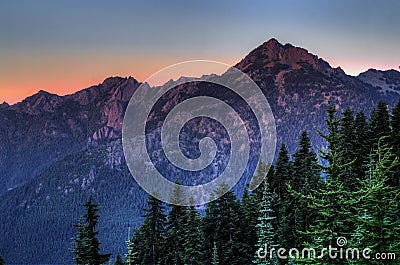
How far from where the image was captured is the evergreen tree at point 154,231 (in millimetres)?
42062

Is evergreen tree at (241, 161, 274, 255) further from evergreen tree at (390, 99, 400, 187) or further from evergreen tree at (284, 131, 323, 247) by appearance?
evergreen tree at (390, 99, 400, 187)

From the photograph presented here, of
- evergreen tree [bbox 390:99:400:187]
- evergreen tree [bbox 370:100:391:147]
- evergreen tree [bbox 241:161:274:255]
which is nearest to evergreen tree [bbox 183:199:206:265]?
evergreen tree [bbox 241:161:274:255]

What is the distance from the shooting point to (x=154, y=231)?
42.9 meters

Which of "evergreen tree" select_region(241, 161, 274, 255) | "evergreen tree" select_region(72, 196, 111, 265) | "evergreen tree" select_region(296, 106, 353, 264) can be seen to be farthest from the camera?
"evergreen tree" select_region(241, 161, 274, 255)

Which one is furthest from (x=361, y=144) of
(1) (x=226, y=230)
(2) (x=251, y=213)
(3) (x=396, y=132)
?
(1) (x=226, y=230)

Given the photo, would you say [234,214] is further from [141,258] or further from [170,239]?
[141,258]

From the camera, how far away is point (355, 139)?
49.1 m

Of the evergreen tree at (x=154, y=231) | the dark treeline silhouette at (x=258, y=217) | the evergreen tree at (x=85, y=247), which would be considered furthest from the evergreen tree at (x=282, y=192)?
the evergreen tree at (x=85, y=247)

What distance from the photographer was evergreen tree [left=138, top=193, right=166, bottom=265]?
138ft

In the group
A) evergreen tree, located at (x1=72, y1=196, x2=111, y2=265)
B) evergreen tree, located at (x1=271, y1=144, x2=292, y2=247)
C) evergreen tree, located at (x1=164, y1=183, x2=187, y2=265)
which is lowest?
evergreen tree, located at (x1=72, y1=196, x2=111, y2=265)

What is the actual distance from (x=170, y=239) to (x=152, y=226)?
221cm

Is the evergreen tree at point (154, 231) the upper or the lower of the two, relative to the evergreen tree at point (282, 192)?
lower

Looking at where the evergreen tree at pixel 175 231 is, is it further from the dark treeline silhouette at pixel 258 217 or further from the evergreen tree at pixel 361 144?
the evergreen tree at pixel 361 144

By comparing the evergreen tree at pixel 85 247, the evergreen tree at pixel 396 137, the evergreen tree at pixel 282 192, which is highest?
the evergreen tree at pixel 396 137
